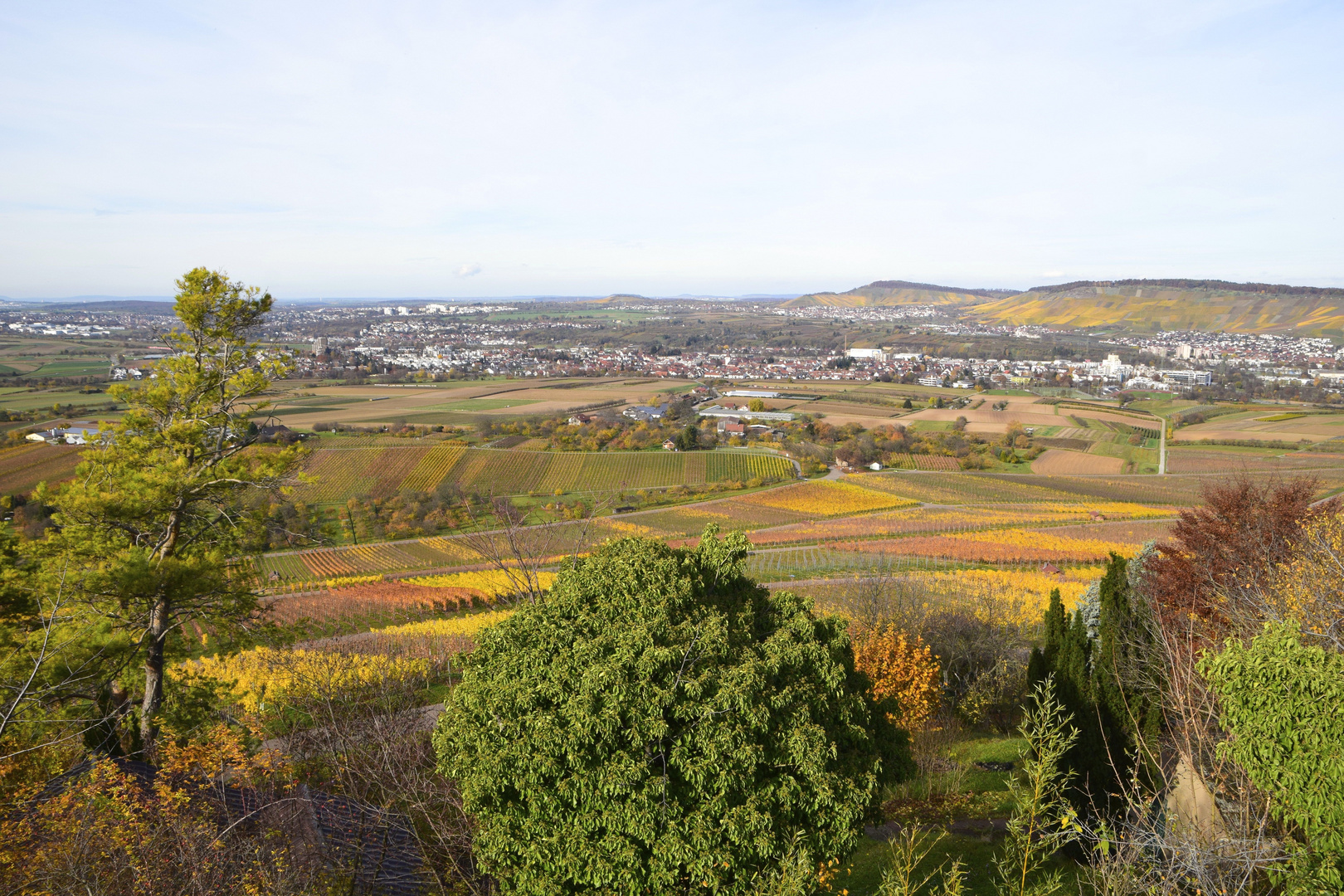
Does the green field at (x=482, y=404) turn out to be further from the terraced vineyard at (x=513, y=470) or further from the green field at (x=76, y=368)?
the green field at (x=76, y=368)

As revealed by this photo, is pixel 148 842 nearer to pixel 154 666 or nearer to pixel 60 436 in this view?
pixel 154 666

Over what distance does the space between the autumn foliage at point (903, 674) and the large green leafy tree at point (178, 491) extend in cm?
1312

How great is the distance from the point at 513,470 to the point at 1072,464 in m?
54.5

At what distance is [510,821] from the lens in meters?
7.59

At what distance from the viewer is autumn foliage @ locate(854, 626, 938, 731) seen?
14656mm

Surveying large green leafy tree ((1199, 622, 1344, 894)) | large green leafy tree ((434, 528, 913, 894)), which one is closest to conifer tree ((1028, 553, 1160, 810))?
large green leafy tree ((1199, 622, 1344, 894))

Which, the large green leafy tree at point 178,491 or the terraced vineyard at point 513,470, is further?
the terraced vineyard at point 513,470

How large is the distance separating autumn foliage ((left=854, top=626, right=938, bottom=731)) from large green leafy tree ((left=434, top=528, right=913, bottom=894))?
6209mm

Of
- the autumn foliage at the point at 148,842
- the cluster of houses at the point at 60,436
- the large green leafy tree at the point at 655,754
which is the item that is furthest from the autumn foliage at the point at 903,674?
the cluster of houses at the point at 60,436

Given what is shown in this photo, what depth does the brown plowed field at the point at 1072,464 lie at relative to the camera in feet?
214

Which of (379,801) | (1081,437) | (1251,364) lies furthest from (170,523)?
(1251,364)

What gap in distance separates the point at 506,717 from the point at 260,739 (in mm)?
8737

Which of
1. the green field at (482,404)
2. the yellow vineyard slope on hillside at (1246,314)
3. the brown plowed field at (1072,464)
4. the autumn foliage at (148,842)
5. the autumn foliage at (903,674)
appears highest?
the yellow vineyard slope on hillside at (1246,314)

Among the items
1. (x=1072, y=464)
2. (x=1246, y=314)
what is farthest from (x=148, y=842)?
(x=1246, y=314)
